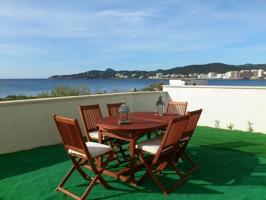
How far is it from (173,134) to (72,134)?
1.30 metres

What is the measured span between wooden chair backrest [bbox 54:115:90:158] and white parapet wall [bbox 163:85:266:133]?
18.5 feet

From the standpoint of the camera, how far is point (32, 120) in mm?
6402

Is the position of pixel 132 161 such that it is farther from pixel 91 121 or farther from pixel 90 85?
pixel 90 85

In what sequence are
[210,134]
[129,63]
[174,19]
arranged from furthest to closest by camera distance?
[129,63], [174,19], [210,134]

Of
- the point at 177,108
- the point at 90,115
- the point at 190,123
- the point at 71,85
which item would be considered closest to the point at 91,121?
the point at 90,115

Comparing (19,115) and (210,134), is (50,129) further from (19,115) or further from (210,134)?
(210,134)

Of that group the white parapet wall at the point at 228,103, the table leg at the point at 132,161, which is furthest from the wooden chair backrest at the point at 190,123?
the white parapet wall at the point at 228,103

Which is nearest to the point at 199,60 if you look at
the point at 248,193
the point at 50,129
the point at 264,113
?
the point at 264,113

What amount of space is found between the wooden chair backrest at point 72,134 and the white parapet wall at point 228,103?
5.65 meters

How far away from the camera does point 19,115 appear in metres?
6.17

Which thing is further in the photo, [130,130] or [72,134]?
[130,130]

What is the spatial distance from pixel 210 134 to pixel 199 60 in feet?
81.0

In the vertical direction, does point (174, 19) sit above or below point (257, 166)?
above

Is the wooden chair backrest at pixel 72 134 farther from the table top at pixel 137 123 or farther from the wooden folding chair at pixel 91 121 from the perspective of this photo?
the wooden folding chair at pixel 91 121
